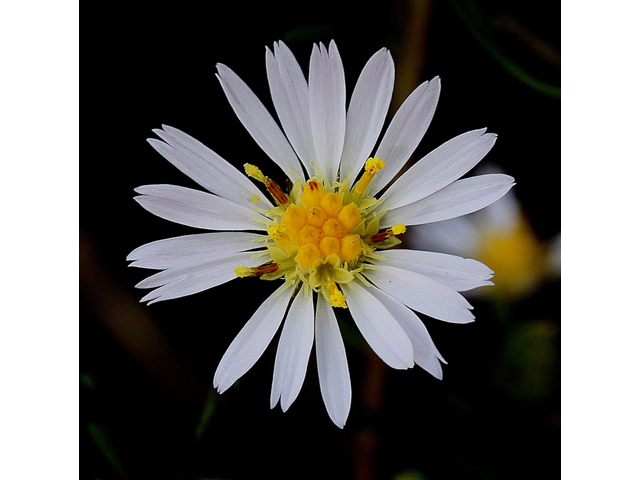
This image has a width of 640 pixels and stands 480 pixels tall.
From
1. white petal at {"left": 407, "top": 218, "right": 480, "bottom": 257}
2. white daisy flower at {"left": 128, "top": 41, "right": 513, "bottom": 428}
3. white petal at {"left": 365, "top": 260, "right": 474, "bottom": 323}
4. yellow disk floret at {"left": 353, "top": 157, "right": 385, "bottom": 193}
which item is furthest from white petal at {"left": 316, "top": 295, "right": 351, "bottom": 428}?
white petal at {"left": 407, "top": 218, "right": 480, "bottom": 257}

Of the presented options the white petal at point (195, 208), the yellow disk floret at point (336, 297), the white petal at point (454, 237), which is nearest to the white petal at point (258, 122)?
the white petal at point (195, 208)

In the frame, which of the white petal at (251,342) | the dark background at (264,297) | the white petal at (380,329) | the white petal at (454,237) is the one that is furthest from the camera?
the white petal at (454,237)

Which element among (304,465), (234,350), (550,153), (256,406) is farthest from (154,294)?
(550,153)

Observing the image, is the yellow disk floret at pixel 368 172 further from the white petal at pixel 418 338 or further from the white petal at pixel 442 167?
the white petal at pixel 418 338

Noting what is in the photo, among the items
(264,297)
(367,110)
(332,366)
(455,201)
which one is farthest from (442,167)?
(264,297)

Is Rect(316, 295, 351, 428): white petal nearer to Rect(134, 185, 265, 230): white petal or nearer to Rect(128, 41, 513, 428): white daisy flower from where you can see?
Rect(128, 41, 513, 428): white daisy flower

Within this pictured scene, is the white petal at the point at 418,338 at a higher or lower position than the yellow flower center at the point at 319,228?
lower

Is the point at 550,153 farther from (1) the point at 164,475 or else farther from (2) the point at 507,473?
(1) the point at 164,475
